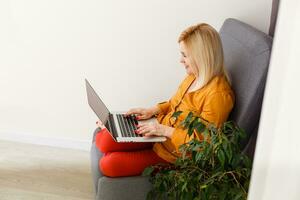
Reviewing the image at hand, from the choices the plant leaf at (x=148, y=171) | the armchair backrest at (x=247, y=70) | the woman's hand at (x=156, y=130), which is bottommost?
the plant leaf at (x=148, y=171)

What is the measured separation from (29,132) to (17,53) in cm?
54

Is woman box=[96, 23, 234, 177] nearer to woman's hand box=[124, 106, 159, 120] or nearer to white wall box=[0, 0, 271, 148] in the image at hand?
woman's hand box=[124, 106, 159, 120]

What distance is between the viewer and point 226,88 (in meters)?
1.61

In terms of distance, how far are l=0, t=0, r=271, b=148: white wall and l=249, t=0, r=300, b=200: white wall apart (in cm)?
165

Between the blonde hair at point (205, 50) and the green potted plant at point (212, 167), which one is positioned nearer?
the green potted plant at point (212, 167)

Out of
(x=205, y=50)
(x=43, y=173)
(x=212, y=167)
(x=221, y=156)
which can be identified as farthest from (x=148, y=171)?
(x=43, y=173)

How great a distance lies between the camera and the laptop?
5.41 ft

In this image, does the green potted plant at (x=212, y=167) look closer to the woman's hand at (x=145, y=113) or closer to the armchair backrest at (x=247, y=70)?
the armchair backrest at (x=247, y=70)

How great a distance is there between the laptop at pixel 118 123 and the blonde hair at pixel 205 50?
1.12 feet

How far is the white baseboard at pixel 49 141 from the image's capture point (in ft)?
8.26

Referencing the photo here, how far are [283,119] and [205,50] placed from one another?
3.79ft

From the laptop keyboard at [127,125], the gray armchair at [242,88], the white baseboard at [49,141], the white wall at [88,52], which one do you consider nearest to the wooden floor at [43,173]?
the white baseboard at [49,141]

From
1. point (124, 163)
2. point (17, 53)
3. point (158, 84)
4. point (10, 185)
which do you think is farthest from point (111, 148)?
point (17, 53)

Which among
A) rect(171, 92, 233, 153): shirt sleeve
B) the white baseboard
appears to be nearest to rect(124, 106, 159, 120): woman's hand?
rect(171, 92, 233, 153): shirt sleeve
